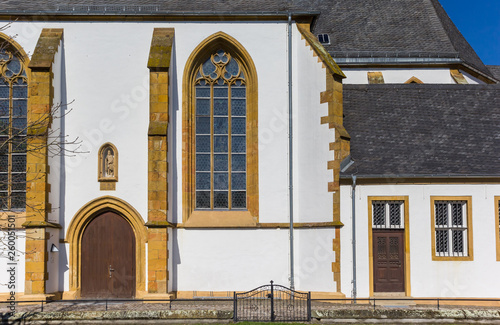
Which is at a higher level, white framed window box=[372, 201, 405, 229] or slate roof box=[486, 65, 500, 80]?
slate roof box=[486, 65, 500, 80]

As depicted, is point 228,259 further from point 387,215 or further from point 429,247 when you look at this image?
point 429,247

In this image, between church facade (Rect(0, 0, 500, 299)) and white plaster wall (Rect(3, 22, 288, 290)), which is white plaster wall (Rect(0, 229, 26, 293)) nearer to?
church facade (Rect(0, 0, 500, 299))

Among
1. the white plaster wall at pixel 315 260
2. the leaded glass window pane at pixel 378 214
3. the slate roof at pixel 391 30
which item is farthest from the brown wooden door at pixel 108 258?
the slate roof at pixel 391 30

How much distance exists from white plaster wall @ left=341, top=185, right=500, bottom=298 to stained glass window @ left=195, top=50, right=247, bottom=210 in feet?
10.8

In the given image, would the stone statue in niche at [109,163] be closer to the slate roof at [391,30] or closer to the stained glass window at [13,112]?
the stained glass window at [13,112]

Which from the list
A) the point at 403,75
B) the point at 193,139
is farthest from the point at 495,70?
the point at 193,139

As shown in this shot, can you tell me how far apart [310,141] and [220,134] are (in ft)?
8.79

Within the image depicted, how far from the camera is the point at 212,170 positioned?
19.8 meters

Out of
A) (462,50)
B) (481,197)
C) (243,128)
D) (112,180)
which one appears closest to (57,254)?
(112,180)

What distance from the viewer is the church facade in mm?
18531

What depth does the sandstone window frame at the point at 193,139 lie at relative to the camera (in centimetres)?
1939

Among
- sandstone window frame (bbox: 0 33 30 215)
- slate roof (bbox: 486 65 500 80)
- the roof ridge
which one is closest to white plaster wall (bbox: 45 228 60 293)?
sandstone window frame (bbox: 0 33 30 215)

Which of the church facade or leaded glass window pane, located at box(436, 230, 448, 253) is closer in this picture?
the church facade

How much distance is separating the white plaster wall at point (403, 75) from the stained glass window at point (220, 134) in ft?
25.8
